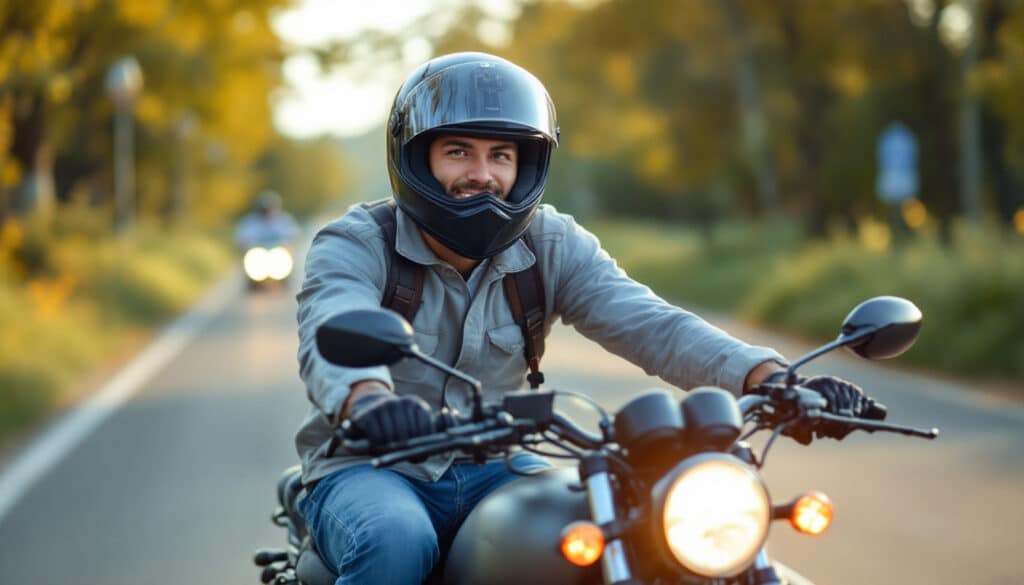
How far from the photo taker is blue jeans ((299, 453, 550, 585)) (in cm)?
330

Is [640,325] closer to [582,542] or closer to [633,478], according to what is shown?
[633,478]

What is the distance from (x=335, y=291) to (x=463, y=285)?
37 cm

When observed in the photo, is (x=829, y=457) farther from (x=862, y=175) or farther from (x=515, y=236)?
(x=862, y=175)

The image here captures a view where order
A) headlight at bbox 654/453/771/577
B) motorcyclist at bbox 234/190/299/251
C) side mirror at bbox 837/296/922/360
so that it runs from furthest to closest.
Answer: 1. motorcyclist at bbox 234/190/299/251
2. side mirror at bbox 837/296/922/360
3. headlight at bbox 654/453/771/577

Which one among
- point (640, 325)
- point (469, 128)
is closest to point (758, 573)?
point (640, 325)

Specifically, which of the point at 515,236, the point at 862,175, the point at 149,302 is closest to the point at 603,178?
the point at 862,175

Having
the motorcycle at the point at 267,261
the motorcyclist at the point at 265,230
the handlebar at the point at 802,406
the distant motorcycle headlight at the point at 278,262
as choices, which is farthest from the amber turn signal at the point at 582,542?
the distant motorcycle headlight at the point at 278,262

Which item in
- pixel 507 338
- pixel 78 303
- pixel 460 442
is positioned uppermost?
pixel 78 303

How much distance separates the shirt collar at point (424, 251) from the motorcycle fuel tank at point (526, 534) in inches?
33.7

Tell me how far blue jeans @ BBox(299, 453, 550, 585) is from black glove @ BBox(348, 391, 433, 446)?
0.49 m

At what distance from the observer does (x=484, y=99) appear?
12.0ft

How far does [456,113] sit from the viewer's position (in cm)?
367

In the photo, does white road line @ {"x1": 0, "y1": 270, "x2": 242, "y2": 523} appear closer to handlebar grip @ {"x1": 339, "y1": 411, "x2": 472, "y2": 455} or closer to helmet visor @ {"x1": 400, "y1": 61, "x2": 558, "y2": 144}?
helmet visor @ {"x1": 400, "y1": 61, "x2": 558, "y2": 144}

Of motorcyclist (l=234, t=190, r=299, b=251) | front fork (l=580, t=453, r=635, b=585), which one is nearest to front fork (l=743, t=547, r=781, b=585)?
front fork (l=580, t=453, r=635, b=585)
